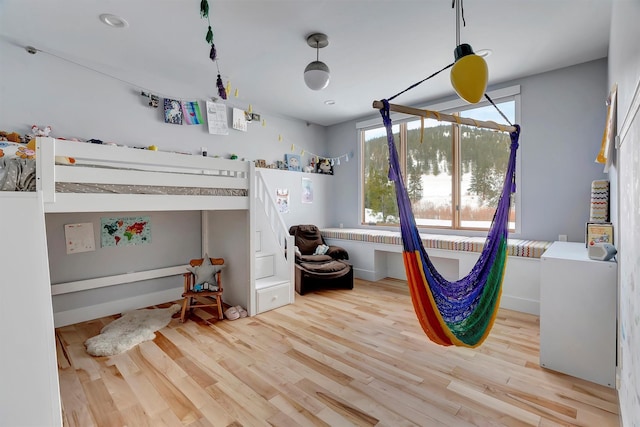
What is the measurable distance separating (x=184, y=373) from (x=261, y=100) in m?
3.30

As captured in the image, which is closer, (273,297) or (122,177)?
(122,177)

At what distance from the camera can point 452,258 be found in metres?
3.50

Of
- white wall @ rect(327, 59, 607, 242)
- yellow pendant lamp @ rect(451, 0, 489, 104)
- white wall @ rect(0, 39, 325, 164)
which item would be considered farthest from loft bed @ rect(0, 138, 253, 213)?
white wall @ rect(327, 59, 607, 242)

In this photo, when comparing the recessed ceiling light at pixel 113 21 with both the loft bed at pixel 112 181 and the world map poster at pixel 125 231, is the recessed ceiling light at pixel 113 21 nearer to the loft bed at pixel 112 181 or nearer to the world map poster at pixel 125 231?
the loft bed at pixel 112 181

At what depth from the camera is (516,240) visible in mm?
3326

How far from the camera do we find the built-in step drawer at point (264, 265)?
3.40m

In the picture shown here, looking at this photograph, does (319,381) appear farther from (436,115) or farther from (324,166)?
(324,166)

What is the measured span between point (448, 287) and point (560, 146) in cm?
228

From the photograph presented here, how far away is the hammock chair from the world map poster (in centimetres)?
272

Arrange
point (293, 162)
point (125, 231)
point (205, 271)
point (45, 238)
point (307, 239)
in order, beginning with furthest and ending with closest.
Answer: point (293, 162) → point (307, 239) → point (125, 231) → point (205, 271) → point (45, 238)

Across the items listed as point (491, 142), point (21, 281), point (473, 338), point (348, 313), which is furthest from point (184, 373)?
point (491, 142)

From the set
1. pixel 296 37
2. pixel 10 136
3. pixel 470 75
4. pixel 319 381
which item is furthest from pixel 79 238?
pixel 470 75

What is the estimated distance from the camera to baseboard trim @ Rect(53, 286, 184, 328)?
2799 millimetres

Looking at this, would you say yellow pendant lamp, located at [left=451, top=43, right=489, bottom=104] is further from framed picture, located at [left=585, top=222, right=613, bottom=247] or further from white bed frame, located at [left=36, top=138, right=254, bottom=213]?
white bed frame, located at [left=36, top=138, right=254, bottom=213]
